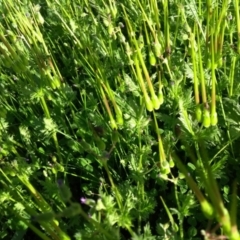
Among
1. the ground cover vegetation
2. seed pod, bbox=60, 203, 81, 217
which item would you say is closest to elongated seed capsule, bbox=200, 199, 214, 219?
seed pod, bbox=60, 203, 81, 217

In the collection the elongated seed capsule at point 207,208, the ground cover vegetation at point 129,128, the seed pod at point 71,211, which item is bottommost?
the ground cover vegetation at point 129,128

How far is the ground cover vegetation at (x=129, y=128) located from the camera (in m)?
1.21

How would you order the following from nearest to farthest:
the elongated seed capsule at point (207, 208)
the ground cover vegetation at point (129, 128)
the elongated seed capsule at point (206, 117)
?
the elongated seed capsule at point (207, 208) < the elongated seed capsule at point (206, 117) < the ground cover vegetation at point (129, 128)

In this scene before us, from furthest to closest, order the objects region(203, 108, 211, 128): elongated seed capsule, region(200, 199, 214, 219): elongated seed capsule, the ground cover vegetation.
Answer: the ground cover vegetation → region(203, 108, 211, 128): elongated seed capsule → region(200, 199, 214, 219): elongated seed capsule

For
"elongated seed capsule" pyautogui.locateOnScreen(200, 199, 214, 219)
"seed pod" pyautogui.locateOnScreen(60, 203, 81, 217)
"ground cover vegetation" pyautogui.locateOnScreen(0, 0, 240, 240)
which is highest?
"seed pod" pyautogui.locateOnScreen(60, 203, 81, 217)

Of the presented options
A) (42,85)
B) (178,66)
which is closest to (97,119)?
(42,85)

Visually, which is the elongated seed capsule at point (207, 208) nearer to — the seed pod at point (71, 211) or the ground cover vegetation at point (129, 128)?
the seed pod at point (71, 211)

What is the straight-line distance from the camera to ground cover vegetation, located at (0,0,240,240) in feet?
3.97

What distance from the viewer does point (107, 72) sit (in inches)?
62.4

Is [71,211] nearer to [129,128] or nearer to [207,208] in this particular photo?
[207,208]

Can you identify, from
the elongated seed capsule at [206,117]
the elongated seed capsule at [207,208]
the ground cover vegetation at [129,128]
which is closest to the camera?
the elongated seed capsule at [207,208]

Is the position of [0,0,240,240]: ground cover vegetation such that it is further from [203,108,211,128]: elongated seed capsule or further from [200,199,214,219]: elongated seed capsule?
[200,199,214,219]: elongated seed capsule

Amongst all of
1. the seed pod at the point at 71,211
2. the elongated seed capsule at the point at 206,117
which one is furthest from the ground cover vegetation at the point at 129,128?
the seed pod at the point at 71,211

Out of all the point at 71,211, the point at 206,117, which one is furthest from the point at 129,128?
the point at 71,211
